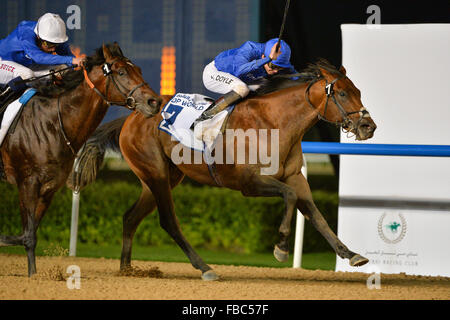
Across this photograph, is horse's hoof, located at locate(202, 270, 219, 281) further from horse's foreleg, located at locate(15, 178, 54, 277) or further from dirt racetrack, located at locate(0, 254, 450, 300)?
horse's foreleg, located at locate(15, 178, 54, 277)

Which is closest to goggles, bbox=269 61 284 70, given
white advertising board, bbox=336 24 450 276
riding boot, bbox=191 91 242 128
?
riding boot, bbox=191 91 242 128

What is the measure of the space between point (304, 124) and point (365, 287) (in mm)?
1112

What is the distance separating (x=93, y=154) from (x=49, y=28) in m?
1.11

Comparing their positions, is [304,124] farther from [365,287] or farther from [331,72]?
[365,287]

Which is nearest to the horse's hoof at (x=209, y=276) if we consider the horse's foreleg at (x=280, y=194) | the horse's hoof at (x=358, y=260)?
the horse's foreleg at (x=280, y=194)

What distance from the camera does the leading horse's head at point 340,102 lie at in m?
4.15

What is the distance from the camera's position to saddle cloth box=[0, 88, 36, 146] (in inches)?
175

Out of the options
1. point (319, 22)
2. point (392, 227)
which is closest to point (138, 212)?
point (392, 227)

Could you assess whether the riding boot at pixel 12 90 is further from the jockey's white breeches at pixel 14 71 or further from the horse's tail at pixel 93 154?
the horse's tail at pixel 93 154

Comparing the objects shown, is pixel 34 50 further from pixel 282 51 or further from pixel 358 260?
pixel 358 260

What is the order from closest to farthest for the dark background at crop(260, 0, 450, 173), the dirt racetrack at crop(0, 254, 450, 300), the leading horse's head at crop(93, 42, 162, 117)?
the dirt racetrack at crop(0, 254, 450, 300)
the leading horse's head at crop(93, 42, 162, 117)
the dark background at crop(260, 0, 450, 173)

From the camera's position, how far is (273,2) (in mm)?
6699

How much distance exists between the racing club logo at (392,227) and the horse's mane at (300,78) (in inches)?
48.4

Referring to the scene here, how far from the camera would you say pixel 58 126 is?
442cm
